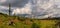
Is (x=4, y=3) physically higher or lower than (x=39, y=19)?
higher

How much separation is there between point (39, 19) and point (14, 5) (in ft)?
1.76

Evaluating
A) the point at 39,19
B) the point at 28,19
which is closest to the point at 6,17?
the point at 28,19

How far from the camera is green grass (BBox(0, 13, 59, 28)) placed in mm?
3219

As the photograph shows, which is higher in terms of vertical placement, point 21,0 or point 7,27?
point 21,0

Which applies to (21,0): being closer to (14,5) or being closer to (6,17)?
(14,5)

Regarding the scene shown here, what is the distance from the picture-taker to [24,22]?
327 centimetres

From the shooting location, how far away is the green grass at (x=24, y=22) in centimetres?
322

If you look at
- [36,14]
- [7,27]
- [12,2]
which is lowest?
[7,27]

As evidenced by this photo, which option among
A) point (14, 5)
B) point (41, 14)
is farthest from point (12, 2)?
point (41, 14)

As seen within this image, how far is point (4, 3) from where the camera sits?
Answer: 11.0 feet

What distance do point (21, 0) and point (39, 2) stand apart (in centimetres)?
34

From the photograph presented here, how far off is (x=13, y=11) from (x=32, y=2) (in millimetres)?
391

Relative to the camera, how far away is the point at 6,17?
3.28 metres

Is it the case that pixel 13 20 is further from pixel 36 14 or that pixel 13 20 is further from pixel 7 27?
pixel 36 14
